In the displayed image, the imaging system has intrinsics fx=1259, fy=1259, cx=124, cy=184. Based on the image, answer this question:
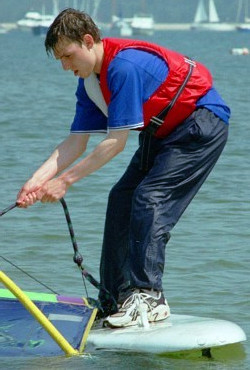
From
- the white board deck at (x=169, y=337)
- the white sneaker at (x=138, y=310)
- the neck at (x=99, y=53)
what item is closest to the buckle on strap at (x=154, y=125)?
the neck at (x=99, y=53)

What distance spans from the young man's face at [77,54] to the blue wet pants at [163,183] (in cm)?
48

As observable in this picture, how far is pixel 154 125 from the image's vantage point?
613cm

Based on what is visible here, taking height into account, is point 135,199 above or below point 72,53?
below

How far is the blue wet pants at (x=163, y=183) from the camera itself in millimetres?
6160

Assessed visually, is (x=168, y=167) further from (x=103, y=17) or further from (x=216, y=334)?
(x=103, y=17)

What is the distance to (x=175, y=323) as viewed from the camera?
20.7ft

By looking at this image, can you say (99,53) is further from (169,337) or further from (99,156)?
(169,337)

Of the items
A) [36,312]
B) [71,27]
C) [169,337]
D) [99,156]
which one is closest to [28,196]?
[99,156]

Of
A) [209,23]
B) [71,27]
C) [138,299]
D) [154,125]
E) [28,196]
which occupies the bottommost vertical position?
[209,23]

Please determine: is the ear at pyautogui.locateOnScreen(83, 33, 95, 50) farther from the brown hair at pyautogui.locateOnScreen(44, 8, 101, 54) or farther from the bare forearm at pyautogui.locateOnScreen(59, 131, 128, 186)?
the bare forearm at pyautogui.locateOnScreen(59, 131, 128, 186)

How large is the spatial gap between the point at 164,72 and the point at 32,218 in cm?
446

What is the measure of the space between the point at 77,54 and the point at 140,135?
22.8 inches

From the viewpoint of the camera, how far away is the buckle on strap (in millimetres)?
6117

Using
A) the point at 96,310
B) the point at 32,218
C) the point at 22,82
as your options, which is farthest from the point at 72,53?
the point at 22,82
